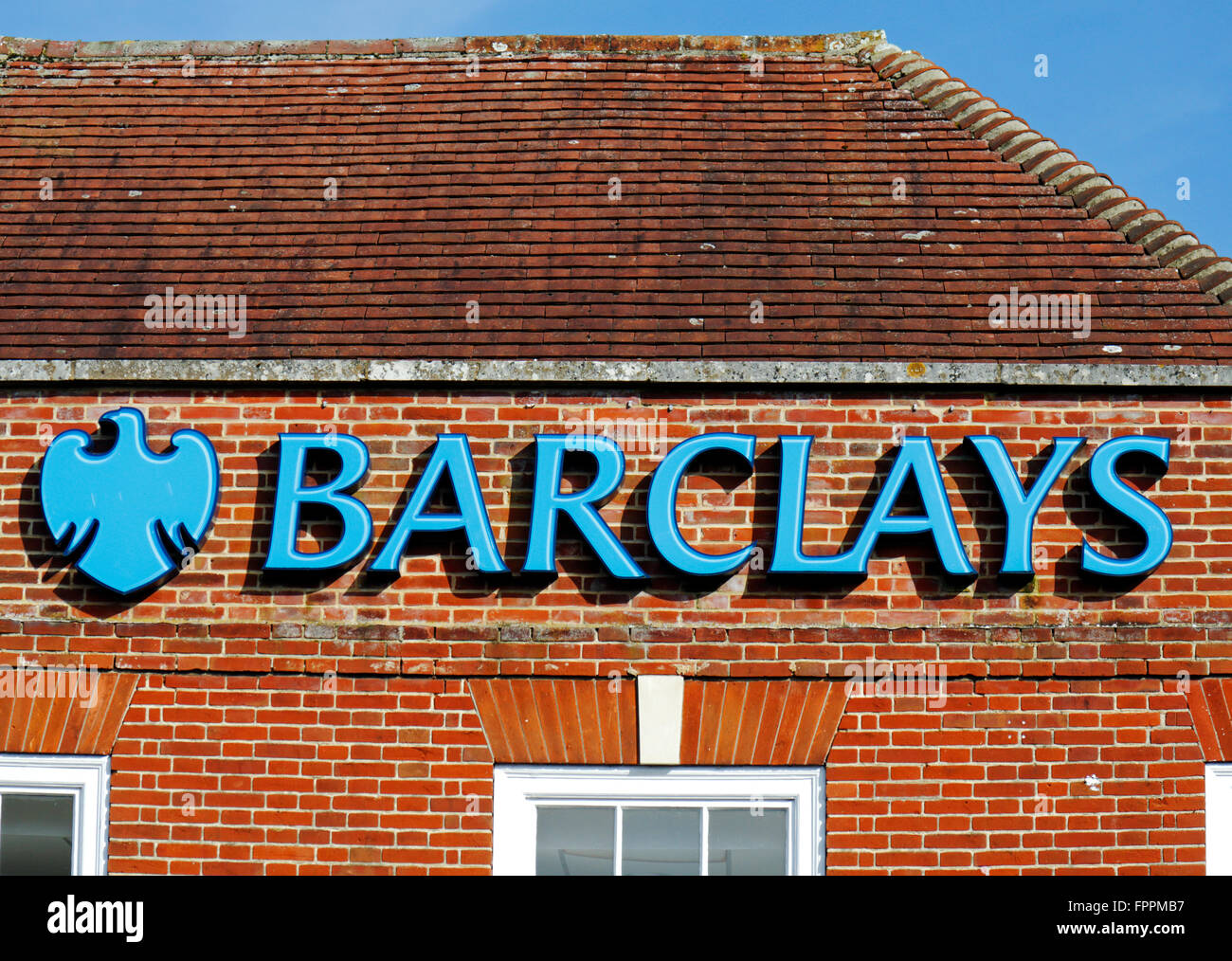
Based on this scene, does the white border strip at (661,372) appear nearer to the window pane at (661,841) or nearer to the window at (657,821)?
the window at (657,821)

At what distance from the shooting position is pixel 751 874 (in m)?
6.26

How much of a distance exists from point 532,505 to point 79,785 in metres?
2.76

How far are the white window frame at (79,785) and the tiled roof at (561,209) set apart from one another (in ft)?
7.31

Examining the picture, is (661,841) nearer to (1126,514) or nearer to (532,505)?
(532,505)

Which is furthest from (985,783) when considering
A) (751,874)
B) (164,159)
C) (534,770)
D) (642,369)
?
(164,159)

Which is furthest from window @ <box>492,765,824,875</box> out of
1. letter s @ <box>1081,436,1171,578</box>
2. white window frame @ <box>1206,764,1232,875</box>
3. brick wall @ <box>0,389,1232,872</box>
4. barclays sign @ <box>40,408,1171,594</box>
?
white window frame @ <box>1206,764,1232,875</box>

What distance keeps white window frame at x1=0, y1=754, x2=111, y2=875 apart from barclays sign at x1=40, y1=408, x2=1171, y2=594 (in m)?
0.93

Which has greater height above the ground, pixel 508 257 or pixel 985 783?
pixel 508 257

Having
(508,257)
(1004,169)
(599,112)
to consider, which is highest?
(599,112)

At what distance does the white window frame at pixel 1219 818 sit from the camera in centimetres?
612

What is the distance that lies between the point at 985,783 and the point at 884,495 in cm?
154

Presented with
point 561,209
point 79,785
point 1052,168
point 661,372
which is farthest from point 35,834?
point 1052,168

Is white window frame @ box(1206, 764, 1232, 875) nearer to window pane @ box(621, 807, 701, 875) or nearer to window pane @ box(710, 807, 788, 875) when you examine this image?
window pane @ box(710, 807, 788, 875)

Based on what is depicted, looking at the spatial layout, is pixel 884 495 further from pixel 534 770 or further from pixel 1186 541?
pixel 534 770
